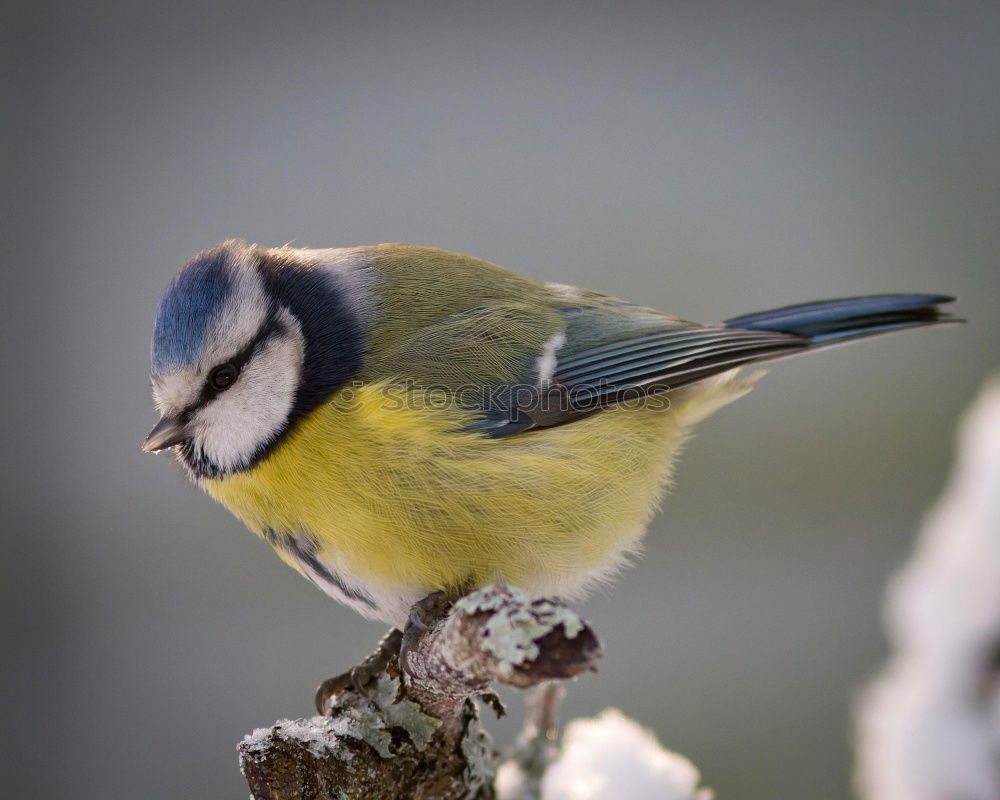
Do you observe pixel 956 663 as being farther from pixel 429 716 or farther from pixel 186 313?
pixel 186 313

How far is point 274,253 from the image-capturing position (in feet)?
3.40

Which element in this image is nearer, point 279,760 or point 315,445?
point 279,760

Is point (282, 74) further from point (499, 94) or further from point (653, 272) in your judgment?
point (653, 272)

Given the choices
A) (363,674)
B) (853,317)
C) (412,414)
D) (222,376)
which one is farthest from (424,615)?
(853,317)

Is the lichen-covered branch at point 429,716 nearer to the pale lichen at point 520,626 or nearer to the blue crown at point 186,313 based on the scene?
the pale lichen at point 520,626

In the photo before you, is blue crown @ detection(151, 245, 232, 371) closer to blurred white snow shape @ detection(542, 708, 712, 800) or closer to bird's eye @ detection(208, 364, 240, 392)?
bird's eye @ detection(208, 364, 240, 392)

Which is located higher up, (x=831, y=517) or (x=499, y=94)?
(x=499, y=94)

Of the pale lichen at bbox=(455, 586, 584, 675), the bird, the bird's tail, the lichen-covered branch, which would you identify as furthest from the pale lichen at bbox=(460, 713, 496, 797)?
the bird's tail

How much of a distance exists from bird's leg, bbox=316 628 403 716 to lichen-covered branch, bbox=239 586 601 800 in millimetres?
10

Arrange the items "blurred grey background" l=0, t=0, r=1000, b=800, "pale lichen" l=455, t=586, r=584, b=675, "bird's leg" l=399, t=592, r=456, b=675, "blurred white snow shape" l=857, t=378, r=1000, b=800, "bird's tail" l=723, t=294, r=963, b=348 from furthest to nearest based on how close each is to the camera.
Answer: "blurred grey background" l=0, t=0, r=1000, b=800 < "bird's tail" l=723, t=294, r=963, b=348 < "bird's leg" l=399, t=592, r=456, b=675 < "blurred white snow shape" l=857, t=378, r=1000, b=800 < "pale lichen" l=455, t=586, r=584, b=675

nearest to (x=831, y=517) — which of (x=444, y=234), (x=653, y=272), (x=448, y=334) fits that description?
(x=653, y=272)

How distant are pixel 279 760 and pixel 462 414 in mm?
350

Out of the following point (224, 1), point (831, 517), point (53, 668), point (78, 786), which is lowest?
point (78, 786)

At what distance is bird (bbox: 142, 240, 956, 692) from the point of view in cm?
88
